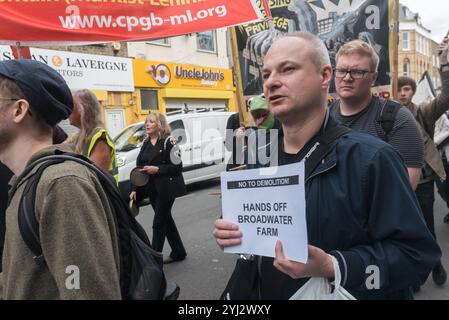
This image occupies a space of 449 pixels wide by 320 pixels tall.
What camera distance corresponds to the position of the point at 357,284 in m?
1.43

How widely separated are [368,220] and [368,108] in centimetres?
157

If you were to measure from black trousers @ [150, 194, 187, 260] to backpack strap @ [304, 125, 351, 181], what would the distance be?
376cm

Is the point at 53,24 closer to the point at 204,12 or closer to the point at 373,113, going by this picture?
the point at 204,12

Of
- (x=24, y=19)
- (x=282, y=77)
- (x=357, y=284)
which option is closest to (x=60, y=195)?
(x=282, y=77)

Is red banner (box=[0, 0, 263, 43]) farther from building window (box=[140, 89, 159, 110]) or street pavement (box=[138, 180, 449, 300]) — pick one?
building window (box=[140, 89, 159, 110])

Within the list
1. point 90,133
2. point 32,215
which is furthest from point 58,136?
point 32,215

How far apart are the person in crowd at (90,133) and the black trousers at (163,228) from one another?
5.40ft

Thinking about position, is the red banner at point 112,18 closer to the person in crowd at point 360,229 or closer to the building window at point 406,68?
the person in crowd at point 360,229

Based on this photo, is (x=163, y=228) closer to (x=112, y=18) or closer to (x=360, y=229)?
(x=112, y=18)

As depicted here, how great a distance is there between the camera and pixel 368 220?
4.83 feet

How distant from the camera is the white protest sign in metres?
1.32

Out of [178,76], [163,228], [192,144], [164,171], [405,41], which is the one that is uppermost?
[405,41]

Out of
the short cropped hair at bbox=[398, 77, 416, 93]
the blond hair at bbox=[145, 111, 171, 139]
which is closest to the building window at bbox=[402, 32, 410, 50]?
the short cropped hair at bbox=[398, 77, 416, 93]

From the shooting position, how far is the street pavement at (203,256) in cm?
416
